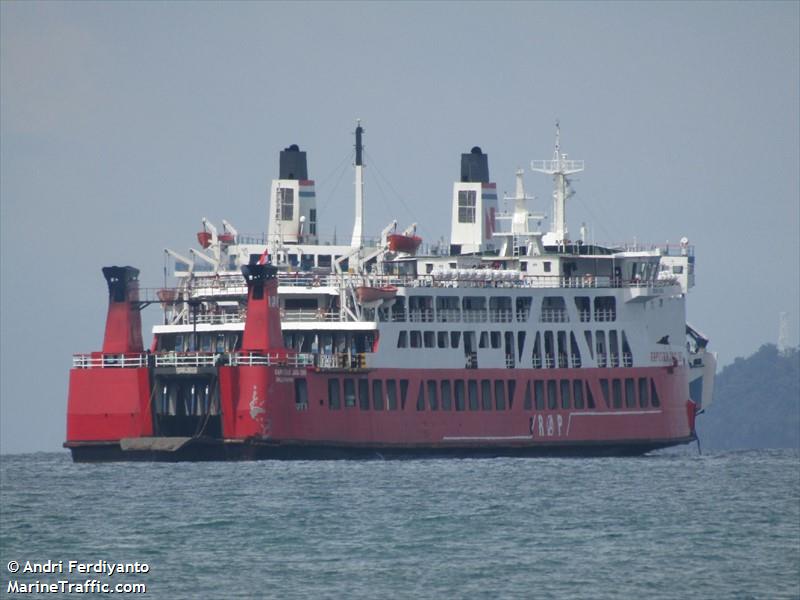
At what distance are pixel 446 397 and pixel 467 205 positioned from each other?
65.8 ft

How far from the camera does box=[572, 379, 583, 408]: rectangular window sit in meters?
89.9

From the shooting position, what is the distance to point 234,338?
8531 cm

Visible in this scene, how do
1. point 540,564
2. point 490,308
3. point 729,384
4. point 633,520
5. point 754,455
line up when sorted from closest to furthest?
point 540,564 < point 633,520 < point 490,308 < point 754,455 < point 729,384

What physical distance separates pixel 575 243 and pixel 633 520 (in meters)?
32.6

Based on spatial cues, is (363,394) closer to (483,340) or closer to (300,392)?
(300,392)

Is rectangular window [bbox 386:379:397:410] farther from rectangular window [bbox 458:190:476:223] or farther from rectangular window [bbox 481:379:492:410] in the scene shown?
rectangular window [bbox 458:190:476:223]

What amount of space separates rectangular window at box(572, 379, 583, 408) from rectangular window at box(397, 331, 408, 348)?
325 inches

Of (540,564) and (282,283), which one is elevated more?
(282,283)

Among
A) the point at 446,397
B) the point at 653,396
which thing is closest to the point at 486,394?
the point at 446,397

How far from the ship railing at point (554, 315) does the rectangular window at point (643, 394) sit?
14.7ft

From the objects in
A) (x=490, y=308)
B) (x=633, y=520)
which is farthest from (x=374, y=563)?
(x=490, y=308)

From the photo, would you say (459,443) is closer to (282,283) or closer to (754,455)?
(282,283)

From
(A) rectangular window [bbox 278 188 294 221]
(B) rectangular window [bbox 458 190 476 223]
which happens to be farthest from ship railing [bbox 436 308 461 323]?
(B) rectangular window [bbox 458 190 476 223]

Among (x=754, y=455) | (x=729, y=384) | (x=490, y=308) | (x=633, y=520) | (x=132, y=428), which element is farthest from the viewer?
(x=729, y=384)
